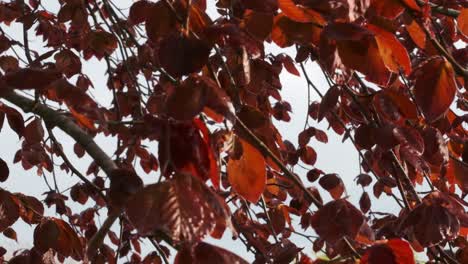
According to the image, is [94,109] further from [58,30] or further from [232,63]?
[58,30]

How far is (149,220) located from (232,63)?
688mm

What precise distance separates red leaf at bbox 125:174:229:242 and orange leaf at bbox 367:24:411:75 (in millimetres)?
346

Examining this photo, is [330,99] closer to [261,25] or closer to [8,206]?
[261,25]

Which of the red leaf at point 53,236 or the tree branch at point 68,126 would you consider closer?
the tree branch at point 68,126

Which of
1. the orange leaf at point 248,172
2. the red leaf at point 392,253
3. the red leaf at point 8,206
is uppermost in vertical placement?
the red leaf at point 8,206

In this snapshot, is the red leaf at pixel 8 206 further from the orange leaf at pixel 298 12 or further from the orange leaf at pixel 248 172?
the orange leaf at pixel 298 12

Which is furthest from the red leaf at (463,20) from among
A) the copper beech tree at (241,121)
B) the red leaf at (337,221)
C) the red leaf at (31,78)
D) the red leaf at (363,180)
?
the red leaf at (363,180)

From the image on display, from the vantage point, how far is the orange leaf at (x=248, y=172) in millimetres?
729

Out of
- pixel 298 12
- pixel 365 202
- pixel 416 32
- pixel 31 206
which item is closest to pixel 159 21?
pixel 298 12

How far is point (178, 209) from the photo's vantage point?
1.56 feet

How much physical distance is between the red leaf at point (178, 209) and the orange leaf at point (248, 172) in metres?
0.22

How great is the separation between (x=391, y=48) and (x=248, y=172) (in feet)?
0.77

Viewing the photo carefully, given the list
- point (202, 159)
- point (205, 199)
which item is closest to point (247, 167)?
point (202, 159)

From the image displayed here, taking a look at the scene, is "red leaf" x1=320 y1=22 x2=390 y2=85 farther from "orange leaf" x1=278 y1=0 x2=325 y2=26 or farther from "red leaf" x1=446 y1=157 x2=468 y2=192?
"red leaf" x1=446 y1=157 x2=468 y2=192
